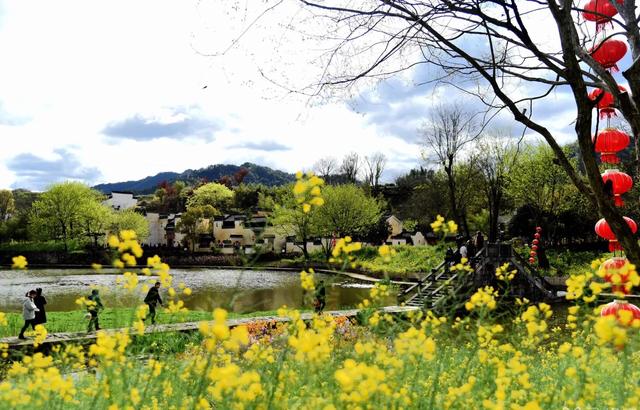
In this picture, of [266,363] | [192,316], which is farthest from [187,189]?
[266,363]

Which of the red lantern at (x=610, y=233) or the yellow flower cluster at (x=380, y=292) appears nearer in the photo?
the yellow flower cluster at (x=380, y=292)

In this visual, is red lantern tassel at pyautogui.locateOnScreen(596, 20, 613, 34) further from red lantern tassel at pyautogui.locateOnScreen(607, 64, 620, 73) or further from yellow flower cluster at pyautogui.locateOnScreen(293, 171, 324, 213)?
yellow flower cluster at pyautogui.locateOnScreen(293, 171, 324, 213)

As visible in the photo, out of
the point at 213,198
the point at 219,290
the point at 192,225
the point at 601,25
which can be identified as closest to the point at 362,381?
the point at 601,25

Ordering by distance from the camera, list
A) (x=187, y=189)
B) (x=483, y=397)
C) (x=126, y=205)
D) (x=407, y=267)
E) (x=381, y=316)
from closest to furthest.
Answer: (x=483, y=397) → (x=381, y=316) → (x=407, y=267) → (x=126, y=205) → (x=187, y=189)

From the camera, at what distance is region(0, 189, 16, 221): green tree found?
74.6 metres

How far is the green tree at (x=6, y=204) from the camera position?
245 ft

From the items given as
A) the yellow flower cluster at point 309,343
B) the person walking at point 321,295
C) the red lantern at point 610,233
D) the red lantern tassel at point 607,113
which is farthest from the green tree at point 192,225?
the yellow flower cluster at point 309,343

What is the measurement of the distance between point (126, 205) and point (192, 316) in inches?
2222

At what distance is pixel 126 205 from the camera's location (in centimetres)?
6856

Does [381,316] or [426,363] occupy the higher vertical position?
[381,316]

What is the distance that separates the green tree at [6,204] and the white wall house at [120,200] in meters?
17.4

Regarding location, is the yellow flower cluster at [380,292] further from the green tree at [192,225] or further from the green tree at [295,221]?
the green tree at [192,225]

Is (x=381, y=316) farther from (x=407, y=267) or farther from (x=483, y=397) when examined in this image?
(x=407, y=267)

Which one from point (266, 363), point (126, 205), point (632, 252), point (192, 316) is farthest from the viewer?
point (126, 205)
